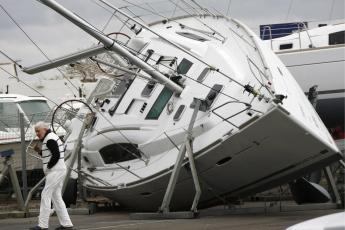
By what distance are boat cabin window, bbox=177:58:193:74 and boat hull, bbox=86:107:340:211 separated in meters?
2.36

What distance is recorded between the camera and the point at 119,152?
643 inches

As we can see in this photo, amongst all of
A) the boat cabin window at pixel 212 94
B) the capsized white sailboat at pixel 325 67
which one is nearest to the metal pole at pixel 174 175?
the boat cabin window at pixel 212 94

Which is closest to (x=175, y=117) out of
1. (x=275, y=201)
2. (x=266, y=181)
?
(x=266, y=181)

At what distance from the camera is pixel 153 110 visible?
15.8m

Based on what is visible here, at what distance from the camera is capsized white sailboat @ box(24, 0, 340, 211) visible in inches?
531

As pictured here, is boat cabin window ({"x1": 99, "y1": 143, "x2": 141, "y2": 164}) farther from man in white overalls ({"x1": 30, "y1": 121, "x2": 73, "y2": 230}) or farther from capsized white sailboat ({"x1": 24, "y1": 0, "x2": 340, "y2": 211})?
man in white overalls ({"x1": 30, "y1": 121, "x2": 73, "y2": 230})

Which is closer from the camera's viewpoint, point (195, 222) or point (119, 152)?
point (195, 222)

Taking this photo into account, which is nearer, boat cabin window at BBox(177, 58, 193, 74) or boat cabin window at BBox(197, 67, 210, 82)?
boat cabin window at BBox(197, 67, 210, 82)

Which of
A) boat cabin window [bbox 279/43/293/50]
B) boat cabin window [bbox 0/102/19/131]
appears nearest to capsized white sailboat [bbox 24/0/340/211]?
boat cabin window [bbox 279/43/293/50]

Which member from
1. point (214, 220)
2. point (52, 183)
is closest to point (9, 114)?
point (214, 220)

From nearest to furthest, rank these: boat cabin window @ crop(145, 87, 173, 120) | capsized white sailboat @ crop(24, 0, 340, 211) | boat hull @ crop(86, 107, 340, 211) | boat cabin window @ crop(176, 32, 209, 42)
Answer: boat hull @ crop(86, 107, 340, 211)
capsized white sailboat @ crop(24, 0, 340, 211)
boat cabin window @ crop(145, 87, 173, 120)
boat cabin window @ crop(176, 32, 209, 42)

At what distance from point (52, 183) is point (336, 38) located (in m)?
10.7

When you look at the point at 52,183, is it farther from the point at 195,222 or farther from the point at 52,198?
the point at 195,222

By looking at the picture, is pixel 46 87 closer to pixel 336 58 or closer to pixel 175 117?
pixel 336 58
